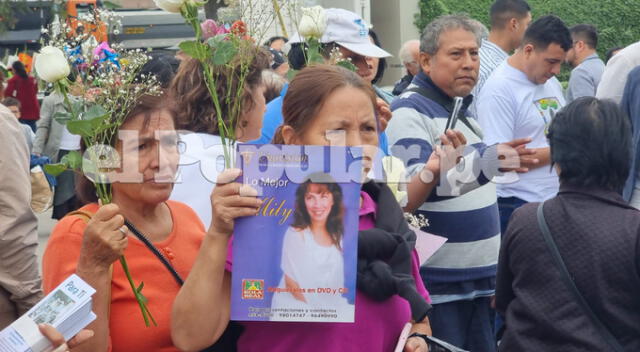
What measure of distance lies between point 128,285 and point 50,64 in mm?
653

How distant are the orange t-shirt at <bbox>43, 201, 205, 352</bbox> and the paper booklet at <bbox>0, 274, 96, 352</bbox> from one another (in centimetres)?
20

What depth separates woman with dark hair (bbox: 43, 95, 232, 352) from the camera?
2.44 m

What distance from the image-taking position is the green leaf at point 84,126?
92.3 inches

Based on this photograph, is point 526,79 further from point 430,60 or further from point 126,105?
point 126,105

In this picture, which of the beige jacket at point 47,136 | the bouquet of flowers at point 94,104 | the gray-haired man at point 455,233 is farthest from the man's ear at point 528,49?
the beige jacket at point 47,136

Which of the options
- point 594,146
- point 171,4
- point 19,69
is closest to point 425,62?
point 594,146

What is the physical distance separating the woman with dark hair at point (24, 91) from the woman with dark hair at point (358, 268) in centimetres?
1414

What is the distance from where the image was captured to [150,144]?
2732 mm

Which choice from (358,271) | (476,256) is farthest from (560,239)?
(358,271)

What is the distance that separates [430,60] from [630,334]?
1.84 meters

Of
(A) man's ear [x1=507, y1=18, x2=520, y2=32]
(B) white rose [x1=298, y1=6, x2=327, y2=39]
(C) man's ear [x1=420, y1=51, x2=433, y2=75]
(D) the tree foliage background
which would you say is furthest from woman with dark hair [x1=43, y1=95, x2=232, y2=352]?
(D) the tree foliage background

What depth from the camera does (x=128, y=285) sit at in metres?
2.61

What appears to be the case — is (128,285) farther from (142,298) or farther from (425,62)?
(425,62)

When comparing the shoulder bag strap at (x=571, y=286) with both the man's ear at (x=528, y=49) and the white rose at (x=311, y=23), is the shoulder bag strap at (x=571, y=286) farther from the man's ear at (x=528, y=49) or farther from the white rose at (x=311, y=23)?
the man's ear at (x=528, y=49)
